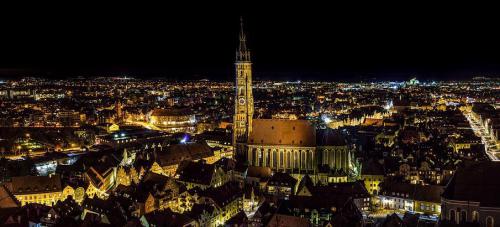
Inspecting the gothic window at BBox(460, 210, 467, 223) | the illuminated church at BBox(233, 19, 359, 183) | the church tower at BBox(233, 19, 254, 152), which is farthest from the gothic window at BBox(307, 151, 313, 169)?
the gothic window at BBox(460, 210, 467, 223)

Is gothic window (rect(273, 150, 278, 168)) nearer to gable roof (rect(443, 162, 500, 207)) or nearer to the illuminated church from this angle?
the illuminated church

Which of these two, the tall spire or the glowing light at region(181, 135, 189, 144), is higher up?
the tall spire

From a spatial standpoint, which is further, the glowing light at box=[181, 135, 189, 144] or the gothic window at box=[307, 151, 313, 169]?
the glowing light at box=[181, 135, 189, 144]

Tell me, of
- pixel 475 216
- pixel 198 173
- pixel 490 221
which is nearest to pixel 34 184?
pixel 198 173

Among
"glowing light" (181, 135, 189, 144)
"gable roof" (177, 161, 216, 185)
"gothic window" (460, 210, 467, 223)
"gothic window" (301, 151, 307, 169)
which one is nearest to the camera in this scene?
"gothic window" (460, 210, 467, 223)

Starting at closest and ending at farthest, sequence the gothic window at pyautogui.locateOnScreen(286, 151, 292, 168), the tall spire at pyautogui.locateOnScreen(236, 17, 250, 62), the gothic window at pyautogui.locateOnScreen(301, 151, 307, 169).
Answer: the gothic window at pyautogui.locateOnScreen(301, 151, 307, 169) → the gothic window at pyautogui.locateOnScreen(286, 151, 292, 168) → the tall spire at pyautogui.locateOnScreen(236, 17, 250, 62)

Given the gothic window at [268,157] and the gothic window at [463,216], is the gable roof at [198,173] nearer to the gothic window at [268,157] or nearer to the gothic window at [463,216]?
the gothic window at [268,157]

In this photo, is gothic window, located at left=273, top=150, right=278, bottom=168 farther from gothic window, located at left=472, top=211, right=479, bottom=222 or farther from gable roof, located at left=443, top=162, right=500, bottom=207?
gothic window, located at left=472, top=211, right=479, bottom=222

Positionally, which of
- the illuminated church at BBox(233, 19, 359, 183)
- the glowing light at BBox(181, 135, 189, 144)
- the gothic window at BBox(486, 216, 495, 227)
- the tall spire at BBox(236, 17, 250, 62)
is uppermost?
the tall spire at BBox(236, 17, 250, 62)
